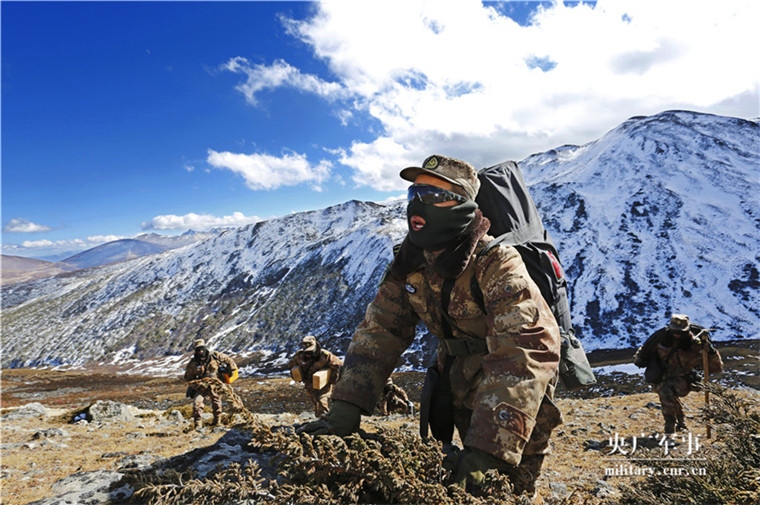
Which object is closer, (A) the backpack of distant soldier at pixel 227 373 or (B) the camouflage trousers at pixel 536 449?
(B) the camouflage trousers at pixel 536 449

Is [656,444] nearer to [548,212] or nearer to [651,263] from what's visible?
[651,263]

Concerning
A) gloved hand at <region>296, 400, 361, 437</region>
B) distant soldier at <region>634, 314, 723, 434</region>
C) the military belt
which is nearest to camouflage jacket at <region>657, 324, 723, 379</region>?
distant soldier at <region>634, 314, 723, 434</region>

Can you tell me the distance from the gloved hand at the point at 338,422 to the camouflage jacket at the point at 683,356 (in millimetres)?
10032

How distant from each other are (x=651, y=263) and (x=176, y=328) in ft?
336

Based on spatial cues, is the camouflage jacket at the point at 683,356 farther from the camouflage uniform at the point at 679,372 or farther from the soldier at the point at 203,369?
the soldier at the point at 203,369

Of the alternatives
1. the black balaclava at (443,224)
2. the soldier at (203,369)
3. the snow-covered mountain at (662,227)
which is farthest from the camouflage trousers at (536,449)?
the snow-covered mountain at (662,227)

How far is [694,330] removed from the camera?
929 centimetres

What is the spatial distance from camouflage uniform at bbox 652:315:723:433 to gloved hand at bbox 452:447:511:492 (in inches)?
382

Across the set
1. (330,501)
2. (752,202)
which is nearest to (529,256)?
(330,501)

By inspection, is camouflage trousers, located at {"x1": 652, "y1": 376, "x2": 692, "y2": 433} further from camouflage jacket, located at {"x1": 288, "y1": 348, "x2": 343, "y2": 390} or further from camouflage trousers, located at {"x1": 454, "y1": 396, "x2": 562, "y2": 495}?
camouflage trousers, located at {"x1": 454, "y1": 396, "x2": 562, "y2": 495}

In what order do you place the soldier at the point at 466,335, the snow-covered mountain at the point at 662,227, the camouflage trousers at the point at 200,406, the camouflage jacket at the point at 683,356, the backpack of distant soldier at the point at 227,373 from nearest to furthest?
the soldier at the point at 466,335 < the camouflage jacket at the point at 683,356 < the camouflage trousers at the point at 200,406 < the backpack of distant soldier at the point at 227,373 < the snow-covered mountain at the point at 662,227

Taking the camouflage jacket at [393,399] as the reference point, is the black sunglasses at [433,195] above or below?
above

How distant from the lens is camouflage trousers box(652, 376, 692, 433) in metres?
Answer: 9.01

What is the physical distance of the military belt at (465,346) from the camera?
286 centimetres
